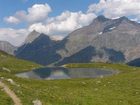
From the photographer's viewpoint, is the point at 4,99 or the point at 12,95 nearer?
the point at 4,99

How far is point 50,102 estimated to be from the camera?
2036 inches

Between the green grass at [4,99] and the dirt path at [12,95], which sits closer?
the green grass at [4,99]

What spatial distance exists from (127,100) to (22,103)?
2079 cm

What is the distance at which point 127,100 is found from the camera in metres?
60.6

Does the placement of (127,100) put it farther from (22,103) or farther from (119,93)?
(22,103)

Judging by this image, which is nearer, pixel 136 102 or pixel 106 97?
pixel 136 102

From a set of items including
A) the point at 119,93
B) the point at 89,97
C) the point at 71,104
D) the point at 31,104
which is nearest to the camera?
the point at 31,104

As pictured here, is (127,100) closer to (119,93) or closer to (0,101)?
(119,93)

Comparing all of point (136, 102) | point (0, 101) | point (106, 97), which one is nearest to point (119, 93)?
point (106, 97)

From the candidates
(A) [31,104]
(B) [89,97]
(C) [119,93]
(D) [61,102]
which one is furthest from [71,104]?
(C) [119,93]

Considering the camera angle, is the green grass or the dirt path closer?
the green grass

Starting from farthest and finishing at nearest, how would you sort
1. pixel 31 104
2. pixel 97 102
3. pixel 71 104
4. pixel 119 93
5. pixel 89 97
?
pixel 119 93
pixel 89 97
pixel 97 102
pixel 71 104
pixel 31 104

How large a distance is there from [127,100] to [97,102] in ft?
20.1

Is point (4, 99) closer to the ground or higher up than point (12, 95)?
closer to the ground
